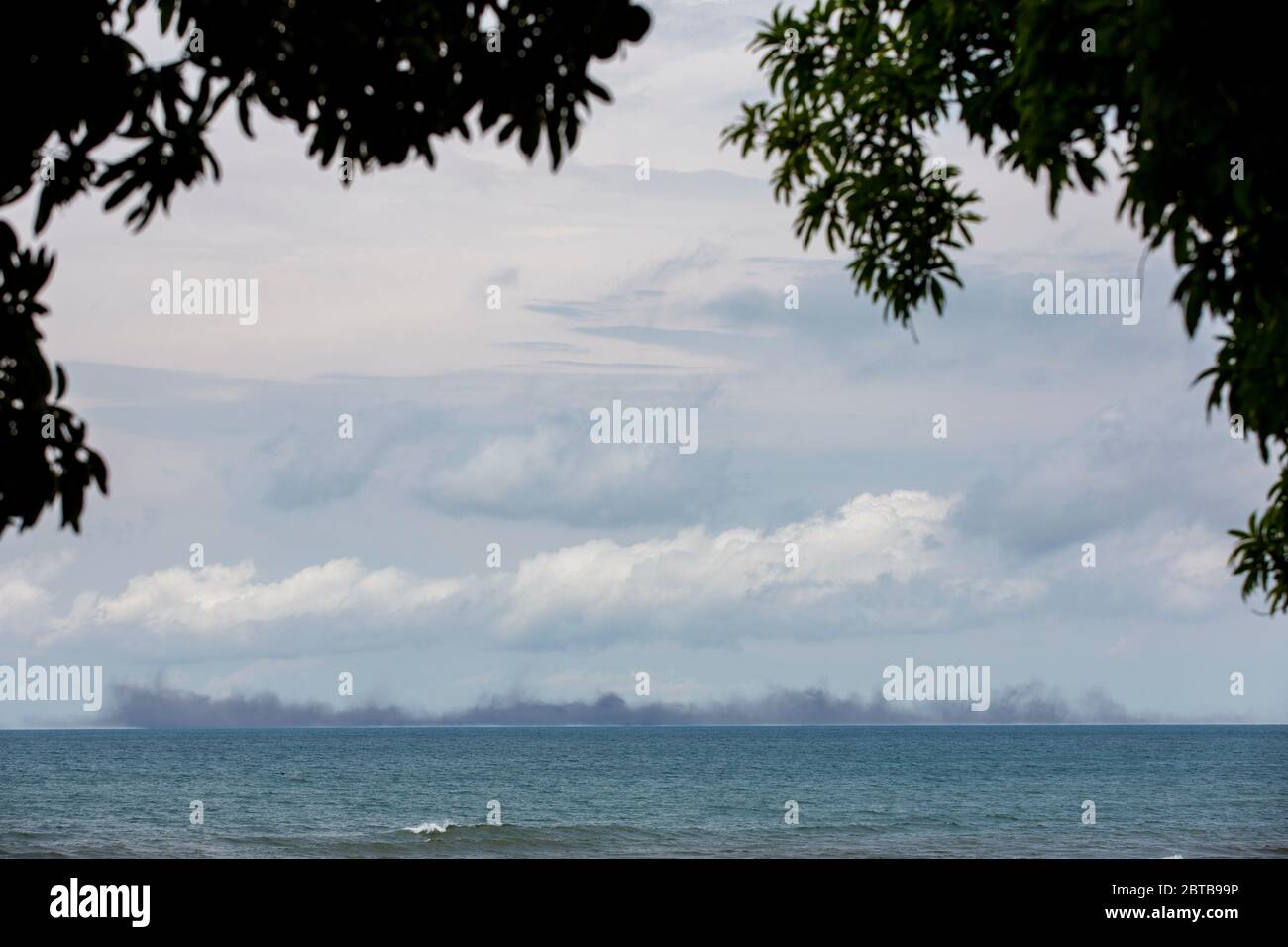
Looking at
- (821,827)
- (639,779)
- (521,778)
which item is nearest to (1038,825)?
(821,827)

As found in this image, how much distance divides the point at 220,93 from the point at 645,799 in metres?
52.4

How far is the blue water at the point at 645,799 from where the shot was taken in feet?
128

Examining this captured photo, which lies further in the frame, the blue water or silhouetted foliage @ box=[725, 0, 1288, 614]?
the blue water

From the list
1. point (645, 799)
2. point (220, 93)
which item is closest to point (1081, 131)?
point (220, 93)

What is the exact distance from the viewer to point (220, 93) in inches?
184

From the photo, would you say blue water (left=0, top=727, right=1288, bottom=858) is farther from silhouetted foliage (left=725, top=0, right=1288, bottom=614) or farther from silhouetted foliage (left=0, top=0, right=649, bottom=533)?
silhouetted foliage (left=0, top=0, right=649, bottom=533)

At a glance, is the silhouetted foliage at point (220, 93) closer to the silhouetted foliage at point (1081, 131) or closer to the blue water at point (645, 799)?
the silhouetted foliage at point (1081, 131)

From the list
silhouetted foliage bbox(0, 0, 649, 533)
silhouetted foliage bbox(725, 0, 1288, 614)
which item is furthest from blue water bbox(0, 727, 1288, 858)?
silhouetted foliage bbox(0, 0, 649, 533)

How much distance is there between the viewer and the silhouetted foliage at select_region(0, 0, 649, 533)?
14.5ft

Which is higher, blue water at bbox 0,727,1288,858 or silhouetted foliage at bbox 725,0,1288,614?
silhouetted foliage at bbox 725,0,1288,614

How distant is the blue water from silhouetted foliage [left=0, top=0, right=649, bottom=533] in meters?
31.4

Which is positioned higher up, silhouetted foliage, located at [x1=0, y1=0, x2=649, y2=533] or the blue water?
silhouetted foliage, located at [x1=0, y1=0, x2=649, y2=533]

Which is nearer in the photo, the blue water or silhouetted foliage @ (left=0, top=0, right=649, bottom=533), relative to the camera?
silhouetted foliage @ (left=0, top=0, right=649, bottom=533)
